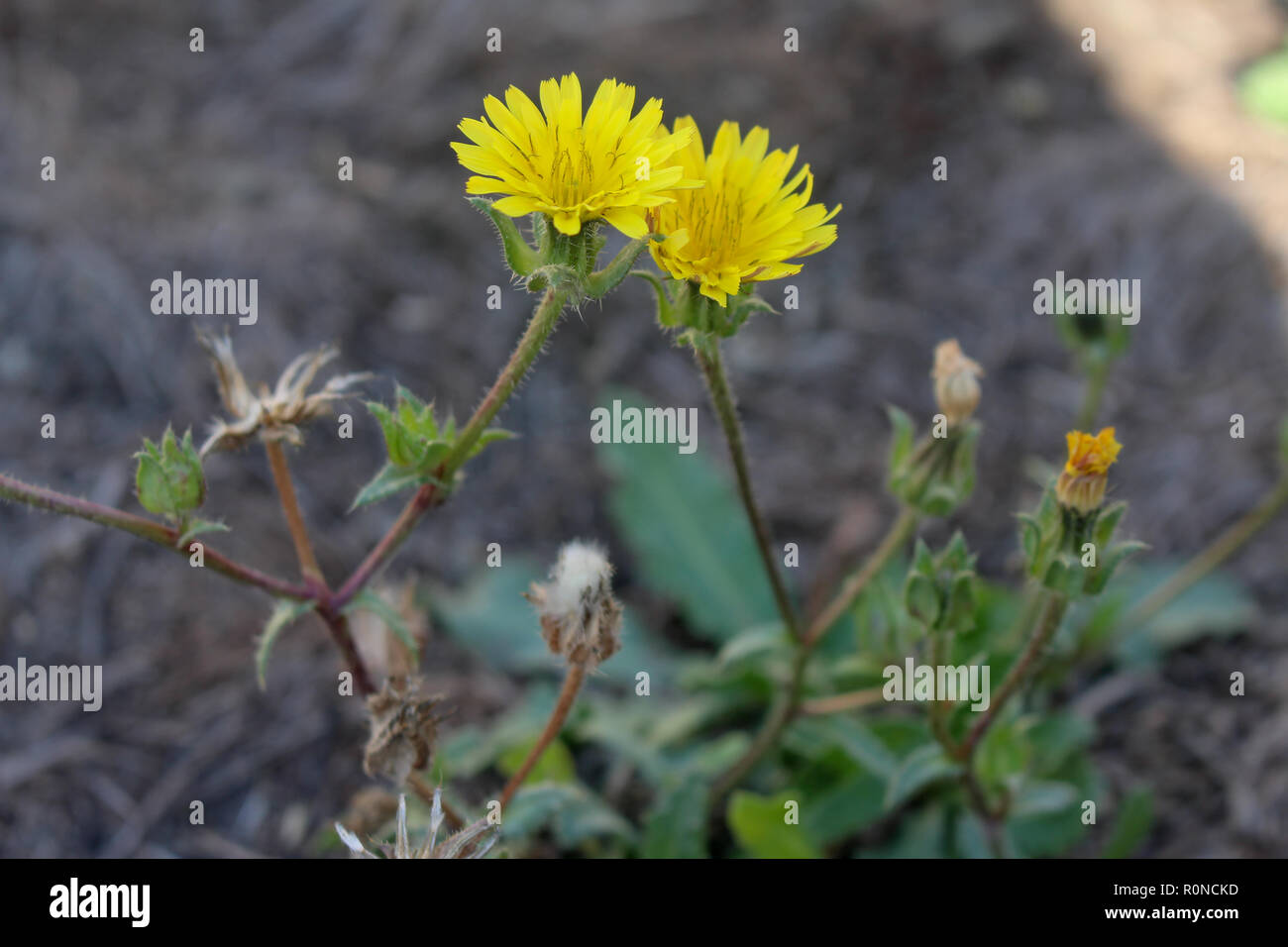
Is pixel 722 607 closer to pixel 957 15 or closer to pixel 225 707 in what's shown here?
pixel 225 707

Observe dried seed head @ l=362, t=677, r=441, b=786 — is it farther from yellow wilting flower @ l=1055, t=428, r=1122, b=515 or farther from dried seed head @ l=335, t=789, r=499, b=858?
yellow wilting flower @ l=1055, t=428, r=1122, b=515

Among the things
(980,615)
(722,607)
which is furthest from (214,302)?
(980,615)

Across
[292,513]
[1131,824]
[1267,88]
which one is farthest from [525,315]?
[1267,88]

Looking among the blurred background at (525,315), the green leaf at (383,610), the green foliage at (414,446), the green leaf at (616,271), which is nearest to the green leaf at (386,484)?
the green foliage at (414,446)

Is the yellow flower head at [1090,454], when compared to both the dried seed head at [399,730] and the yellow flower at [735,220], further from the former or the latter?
the dried seed head at [399,730]

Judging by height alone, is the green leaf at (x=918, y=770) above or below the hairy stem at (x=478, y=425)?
below

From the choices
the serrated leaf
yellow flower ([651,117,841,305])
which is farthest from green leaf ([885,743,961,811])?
the serrated leaf
